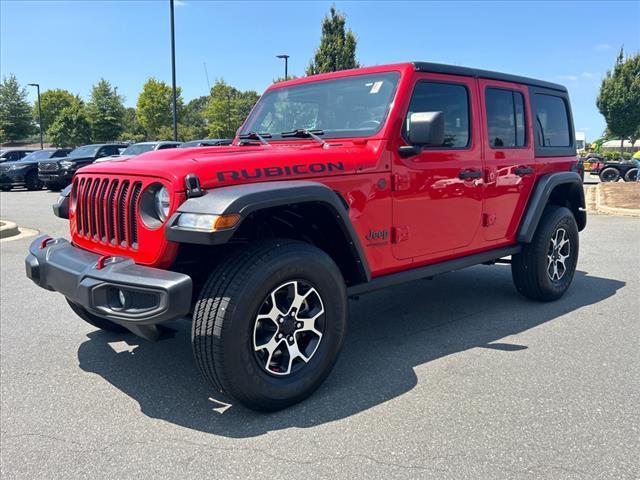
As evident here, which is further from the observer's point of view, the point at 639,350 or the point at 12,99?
the point at 12,99

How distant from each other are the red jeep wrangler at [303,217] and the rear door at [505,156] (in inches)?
0.7

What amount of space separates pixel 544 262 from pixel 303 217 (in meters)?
2.64

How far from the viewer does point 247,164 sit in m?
2.98

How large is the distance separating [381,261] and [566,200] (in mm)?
2887

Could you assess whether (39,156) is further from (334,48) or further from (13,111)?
(13,111)

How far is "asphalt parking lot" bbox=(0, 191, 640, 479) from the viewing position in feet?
8.25

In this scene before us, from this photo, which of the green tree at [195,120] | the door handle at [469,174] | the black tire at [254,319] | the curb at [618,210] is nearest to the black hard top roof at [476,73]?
the door handle at [469,174]

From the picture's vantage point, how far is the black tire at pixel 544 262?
4883mm

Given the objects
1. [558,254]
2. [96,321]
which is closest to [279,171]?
[96,321]

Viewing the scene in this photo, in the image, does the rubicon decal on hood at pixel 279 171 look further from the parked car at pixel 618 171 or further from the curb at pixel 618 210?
the parked car at pixel 618 171

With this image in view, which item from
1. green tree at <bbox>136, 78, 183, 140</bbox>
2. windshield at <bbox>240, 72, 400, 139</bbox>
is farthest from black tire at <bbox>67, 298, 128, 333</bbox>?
green tree at <bbox>136, 78, 183, 140</bbox>

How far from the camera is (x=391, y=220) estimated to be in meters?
3.60

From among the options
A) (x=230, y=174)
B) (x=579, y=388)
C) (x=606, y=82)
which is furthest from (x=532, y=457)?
(x=606, y=82)

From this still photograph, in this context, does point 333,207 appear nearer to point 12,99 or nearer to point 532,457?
point 532,457
